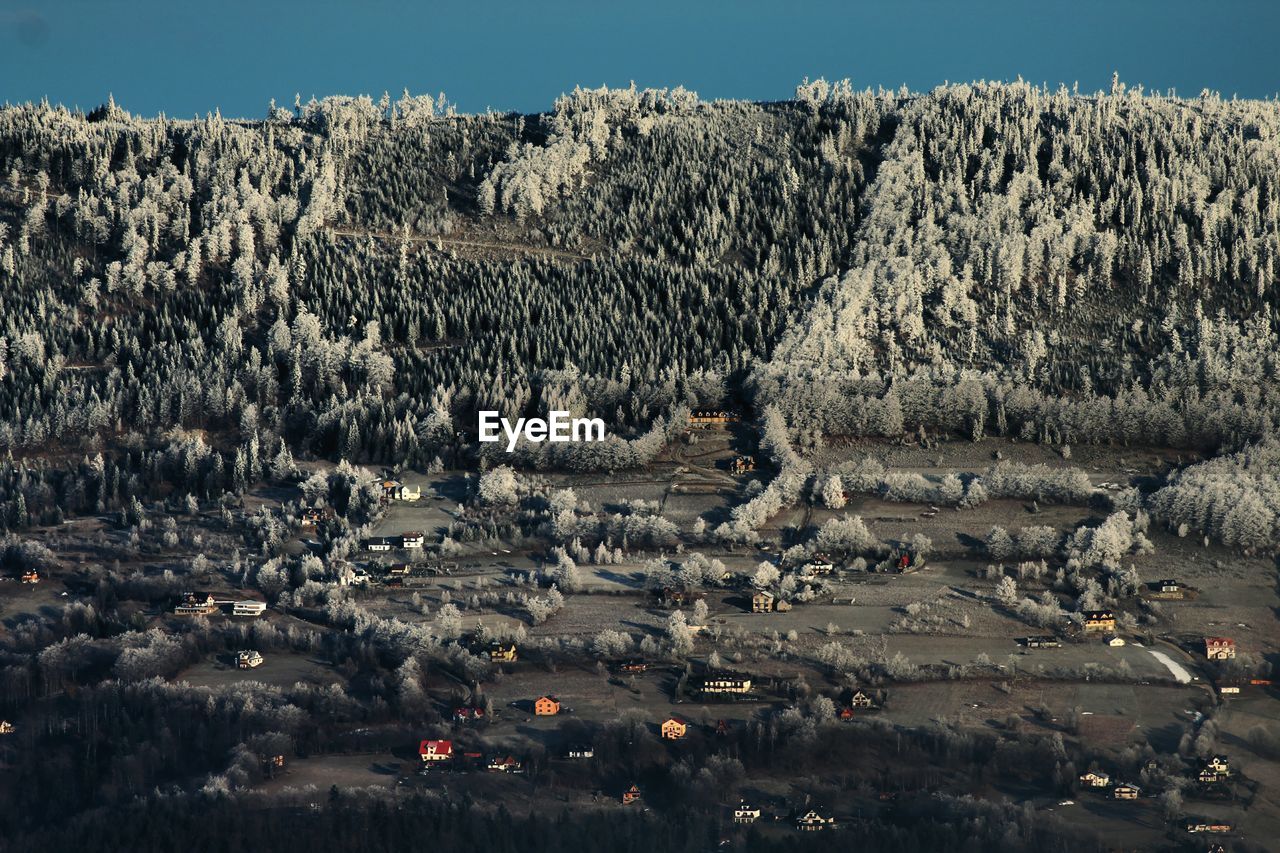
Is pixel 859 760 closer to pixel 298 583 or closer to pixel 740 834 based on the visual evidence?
pixel 740 834

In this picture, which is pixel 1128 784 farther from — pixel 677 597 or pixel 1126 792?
pixel 677 597

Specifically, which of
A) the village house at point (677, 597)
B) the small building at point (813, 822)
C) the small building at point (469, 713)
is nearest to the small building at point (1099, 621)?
the village house at point (677, 597)

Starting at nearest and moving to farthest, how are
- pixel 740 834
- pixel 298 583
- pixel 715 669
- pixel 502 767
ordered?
pixel 740 834
pixel 502 767
pixel 715 669
pixel 298 583

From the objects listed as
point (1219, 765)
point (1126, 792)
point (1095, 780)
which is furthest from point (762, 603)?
point (1219, 765)

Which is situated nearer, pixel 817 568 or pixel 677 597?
pixel 677 597

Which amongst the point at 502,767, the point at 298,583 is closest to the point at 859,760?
the point at 502,767

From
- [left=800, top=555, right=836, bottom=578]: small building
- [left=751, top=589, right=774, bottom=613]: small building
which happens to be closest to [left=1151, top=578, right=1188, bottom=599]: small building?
[left=800, top=555, right=836, bottom=578]: small building

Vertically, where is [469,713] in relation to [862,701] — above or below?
below
